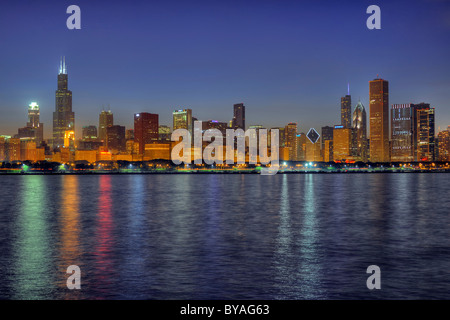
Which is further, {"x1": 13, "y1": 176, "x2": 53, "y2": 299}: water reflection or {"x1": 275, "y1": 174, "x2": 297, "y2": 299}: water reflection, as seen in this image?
{"x1": 275, "y1": 174, "x2": 297, "y2": 299}: water reflection

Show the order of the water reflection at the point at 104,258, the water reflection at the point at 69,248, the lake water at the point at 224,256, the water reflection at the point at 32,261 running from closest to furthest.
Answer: the water reflection at the point at 32,261 < the lake water at the point at 224,256 < the water reflection at the point at 69,248 < the water reflection at the point at 104,258

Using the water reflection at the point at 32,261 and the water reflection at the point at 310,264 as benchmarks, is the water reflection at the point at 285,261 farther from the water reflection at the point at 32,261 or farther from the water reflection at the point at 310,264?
the water reflection at the point at 32,261

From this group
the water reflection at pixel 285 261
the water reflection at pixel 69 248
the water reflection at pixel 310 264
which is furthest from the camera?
the water reflection at pixel 69 248

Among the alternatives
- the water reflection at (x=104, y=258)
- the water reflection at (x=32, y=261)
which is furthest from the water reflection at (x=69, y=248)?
the water reflection at (x=104, y=258)

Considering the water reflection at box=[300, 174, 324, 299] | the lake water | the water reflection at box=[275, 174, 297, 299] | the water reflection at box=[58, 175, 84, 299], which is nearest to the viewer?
the water reflection at box=[300, 174, 324, 299]

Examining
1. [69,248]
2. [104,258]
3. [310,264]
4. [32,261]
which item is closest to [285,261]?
[310,264]

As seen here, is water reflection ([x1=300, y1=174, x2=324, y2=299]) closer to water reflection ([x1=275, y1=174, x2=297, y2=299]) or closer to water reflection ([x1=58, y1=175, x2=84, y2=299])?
water reflection ([x1=275, y1=174, x2=297, y2=299])

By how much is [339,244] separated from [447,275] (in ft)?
37.3

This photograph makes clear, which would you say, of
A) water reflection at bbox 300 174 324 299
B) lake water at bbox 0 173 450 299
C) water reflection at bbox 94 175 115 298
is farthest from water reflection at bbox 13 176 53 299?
water reflection at bbox 300 174 324 299

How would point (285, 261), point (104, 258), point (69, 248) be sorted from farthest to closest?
point (69, 248), point (104, 258), point (285, 261)

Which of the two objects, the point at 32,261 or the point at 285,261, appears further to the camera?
the point at 32,261

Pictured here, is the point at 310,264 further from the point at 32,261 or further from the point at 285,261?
the point at 32,261

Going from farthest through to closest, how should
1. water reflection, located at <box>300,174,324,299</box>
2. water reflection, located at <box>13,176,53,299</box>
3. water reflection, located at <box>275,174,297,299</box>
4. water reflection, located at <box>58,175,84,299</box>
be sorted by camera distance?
1. water reflection, located at <box>58,175,84,299</box>
2. water reflection, located at <box>275,174,297,299</box>
3. water reflection, located at <box>13,176,53,299</box>
4. water reflection, located at <box>300,174,324,299</box>

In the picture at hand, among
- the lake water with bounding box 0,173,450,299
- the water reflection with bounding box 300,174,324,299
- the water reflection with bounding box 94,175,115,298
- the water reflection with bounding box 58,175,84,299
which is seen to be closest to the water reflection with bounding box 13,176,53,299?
the lake water with bounding box 0,173,450,299
